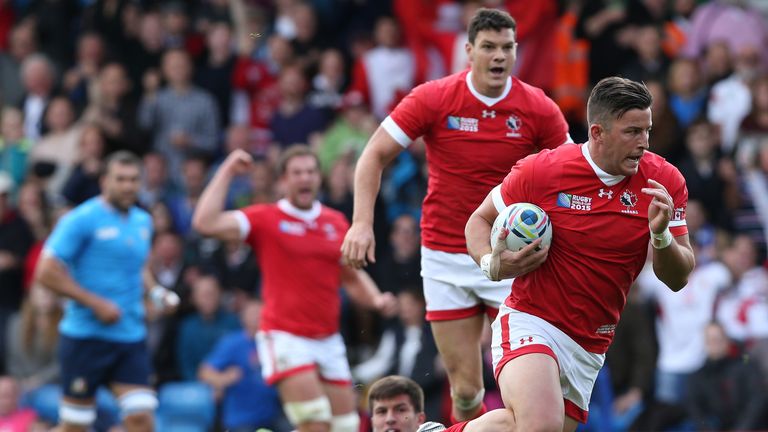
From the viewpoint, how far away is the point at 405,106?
28.2 feet

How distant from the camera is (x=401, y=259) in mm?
14609

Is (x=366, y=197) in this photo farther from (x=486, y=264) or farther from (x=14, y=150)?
(x=14, y=150)

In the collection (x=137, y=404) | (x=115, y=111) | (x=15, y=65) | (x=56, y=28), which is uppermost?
(x=56, y=28)

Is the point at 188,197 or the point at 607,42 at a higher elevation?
the point at 607,42

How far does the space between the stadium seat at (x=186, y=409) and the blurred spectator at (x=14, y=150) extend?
4.72 meters

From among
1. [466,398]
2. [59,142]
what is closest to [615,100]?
[466,398]

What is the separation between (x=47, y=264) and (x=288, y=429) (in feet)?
10.7

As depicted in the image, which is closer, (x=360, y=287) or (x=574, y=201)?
(x=574, y=201)

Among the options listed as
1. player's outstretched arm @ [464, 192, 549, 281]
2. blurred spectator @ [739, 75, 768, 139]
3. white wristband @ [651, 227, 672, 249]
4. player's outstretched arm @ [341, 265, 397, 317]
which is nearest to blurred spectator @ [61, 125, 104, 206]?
player's outstretched arm @ [341, 265, 397, 317]

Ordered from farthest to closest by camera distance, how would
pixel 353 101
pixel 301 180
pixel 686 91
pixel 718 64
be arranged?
1. pixel 353 101
2. pixel 718 64
3. pixel 686 91
4. pixel 301 180

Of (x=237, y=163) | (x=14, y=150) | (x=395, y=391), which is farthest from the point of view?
(x=14, y=150)

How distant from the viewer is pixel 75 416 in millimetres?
11508

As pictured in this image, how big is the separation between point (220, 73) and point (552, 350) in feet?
36.4

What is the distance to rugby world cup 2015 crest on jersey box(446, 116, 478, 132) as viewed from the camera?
28.3ft
